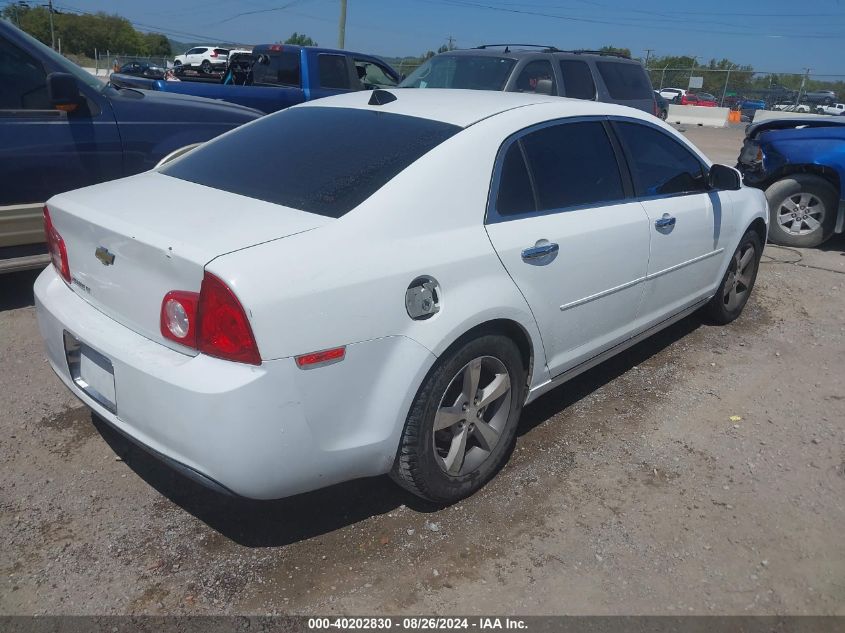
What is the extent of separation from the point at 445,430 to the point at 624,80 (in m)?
9.28

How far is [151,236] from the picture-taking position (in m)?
2.41

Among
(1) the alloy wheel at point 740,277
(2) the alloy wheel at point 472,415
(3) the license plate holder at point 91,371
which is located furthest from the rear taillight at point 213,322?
(1) the alloy wheel at point 740,277

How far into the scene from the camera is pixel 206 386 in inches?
86.2

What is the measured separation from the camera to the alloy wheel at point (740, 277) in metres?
4.99

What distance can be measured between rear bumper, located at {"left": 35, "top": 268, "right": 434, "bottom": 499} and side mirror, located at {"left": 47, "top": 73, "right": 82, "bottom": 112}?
2578mm

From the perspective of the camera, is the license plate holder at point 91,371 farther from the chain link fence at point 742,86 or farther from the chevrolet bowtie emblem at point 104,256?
the chain link fence at point 742,86

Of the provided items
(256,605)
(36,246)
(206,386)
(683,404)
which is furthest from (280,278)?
(36,246)

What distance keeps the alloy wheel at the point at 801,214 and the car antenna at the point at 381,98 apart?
5736mm

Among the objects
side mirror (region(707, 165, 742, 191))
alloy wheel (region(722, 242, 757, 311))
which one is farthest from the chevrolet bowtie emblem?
alloy wheel (region(722, 242, 757, 311))

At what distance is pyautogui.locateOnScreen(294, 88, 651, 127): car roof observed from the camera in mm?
3129

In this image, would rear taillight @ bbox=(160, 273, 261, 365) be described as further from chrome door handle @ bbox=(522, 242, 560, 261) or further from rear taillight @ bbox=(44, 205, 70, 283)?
chrome door handle @ bbox=(522, 242, 560, 261)

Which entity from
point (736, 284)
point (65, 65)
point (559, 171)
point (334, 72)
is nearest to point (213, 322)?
point (559, 171)

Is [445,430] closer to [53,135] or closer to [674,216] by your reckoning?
[674,216]

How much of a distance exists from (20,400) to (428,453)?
7.56 feet
